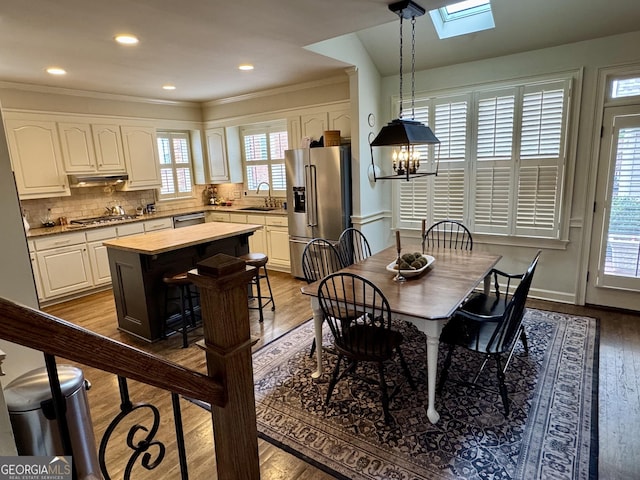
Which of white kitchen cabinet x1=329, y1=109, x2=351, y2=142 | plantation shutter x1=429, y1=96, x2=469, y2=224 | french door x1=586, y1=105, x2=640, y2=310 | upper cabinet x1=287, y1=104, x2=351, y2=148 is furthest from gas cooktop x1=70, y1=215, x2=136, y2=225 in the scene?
french door x1=586, y1=105, x2=640, y2=310

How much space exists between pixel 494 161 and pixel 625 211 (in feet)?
4.32

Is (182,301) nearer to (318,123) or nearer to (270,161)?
(318,123)

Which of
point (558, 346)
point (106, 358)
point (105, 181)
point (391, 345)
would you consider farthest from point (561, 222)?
point (105, 181)

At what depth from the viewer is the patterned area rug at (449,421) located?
2.01 metres

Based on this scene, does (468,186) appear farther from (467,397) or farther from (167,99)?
(167,99)

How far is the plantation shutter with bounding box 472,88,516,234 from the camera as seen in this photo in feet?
13.4

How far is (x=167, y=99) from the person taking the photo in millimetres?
5898

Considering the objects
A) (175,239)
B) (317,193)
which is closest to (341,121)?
(317,193)

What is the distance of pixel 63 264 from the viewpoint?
4.61 meters

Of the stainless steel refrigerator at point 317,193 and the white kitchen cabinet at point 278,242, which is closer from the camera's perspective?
the stainless steel refrigerator at point 317,193

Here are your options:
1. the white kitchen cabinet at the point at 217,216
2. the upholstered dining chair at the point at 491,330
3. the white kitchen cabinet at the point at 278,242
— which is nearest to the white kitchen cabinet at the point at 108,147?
the white kitchen cabinet at the point at 217,216

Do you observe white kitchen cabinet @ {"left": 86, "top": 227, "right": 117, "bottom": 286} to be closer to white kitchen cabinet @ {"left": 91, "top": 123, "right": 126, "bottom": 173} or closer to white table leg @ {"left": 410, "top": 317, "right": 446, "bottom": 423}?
white kitchen cabinet @ {"left": 91, "top": 123, "right": 126, "bottom": 173}

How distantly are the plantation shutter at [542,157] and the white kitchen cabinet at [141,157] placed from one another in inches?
200

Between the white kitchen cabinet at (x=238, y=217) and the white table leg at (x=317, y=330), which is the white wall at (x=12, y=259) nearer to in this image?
the white table leg at (x=317, y=330)
